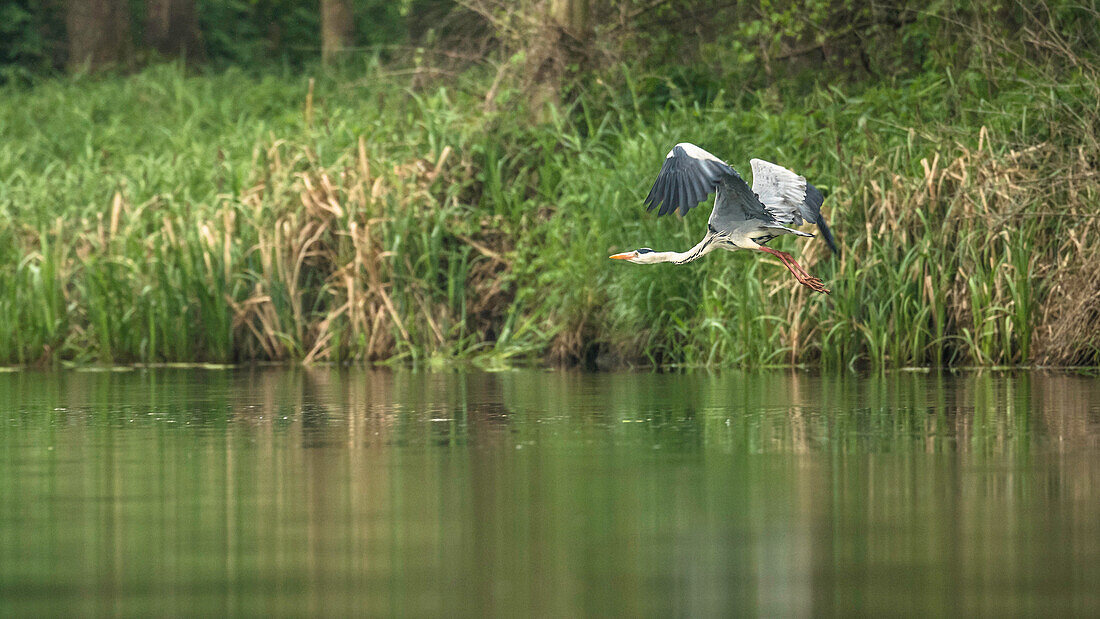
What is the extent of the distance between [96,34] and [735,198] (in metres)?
18.3

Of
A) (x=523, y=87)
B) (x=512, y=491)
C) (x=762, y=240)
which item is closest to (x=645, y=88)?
(x=523, y=87)

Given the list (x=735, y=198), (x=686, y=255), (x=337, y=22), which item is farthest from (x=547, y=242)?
(x=337, y=22)

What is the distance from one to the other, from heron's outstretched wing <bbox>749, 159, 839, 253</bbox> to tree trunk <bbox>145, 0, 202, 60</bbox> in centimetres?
1914

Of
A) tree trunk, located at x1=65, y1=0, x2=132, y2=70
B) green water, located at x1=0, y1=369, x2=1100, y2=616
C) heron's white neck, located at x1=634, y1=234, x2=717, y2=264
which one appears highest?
tree trunk, located at x1=65, y1=0, x2=132, y2=70

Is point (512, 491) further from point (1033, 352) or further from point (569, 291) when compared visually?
point (569, 291)

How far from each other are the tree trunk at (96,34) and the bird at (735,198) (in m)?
17.5

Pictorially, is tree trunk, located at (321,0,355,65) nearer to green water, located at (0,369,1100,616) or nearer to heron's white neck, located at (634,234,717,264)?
heron's white neck, located at (634,234,717,264)

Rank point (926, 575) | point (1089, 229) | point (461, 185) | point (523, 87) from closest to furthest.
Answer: point (926, 575), point (1089, 229), point (461, 185), point (523, 87)

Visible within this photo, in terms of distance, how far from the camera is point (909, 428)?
7559mm

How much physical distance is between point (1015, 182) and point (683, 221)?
8.74ft

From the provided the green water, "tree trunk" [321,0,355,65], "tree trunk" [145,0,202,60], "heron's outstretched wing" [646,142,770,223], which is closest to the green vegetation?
the green water

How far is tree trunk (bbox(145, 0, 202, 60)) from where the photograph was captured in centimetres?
2692

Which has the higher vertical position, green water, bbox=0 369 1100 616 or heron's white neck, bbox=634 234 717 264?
heron's white neck, bbox=634 234 717 264

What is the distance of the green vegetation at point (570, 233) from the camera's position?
40.2 ft
